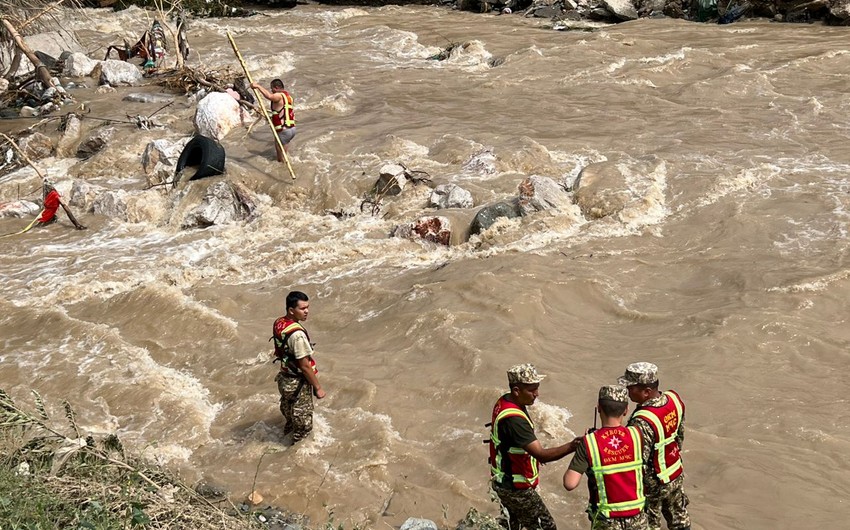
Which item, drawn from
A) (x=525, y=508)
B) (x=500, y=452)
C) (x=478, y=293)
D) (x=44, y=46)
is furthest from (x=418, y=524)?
(x=44, y=46)

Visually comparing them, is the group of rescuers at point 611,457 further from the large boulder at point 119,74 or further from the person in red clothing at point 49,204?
the large boulder at point 119,74

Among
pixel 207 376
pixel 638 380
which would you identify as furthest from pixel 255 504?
A: pixel 638 380

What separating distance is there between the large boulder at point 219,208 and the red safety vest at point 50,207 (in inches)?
72.5

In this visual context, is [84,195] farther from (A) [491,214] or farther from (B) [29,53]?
(A) [491,214]

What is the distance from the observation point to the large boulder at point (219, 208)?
1116cm

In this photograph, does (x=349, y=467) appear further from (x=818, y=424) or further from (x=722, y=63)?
(x=722, y=63)

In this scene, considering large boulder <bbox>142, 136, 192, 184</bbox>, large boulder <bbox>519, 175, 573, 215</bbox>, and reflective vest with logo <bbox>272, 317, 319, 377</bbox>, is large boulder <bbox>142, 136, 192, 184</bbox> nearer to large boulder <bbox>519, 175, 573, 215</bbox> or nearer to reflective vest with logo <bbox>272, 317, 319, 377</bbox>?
large boulder <bbox>519, 175, 573, 215</bbox>

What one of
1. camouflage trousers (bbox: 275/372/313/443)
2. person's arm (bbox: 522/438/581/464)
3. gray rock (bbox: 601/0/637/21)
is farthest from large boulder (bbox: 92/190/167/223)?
gray rock (bbox: 601/0/637/21)

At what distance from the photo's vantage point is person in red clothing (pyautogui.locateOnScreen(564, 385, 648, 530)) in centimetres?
393

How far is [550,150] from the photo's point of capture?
1202cm

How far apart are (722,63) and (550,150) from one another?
539cm

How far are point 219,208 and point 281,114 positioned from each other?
6.11 ft

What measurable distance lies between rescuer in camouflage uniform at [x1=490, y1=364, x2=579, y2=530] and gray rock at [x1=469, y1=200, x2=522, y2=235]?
5.46 m

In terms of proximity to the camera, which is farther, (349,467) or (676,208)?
(676,208)
